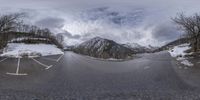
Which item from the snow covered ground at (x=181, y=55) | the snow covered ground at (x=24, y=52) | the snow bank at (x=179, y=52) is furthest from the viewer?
the snow bank at (x=179, y=52)

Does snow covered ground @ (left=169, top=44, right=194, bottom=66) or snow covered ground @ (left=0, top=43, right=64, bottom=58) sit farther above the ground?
snow covered ground @ (left=0, top=43, right=64, bottom=58)

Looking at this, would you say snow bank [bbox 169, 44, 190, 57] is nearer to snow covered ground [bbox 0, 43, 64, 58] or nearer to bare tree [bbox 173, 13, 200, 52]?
bare tree [bbox 173, 13, 200, 52]

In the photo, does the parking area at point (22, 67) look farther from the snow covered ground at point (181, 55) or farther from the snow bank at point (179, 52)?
the snow bank at point (179, 52)

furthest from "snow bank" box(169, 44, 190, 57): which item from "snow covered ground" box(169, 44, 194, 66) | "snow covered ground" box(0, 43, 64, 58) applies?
"snow covered ground" box(0, 43, 64, 58)

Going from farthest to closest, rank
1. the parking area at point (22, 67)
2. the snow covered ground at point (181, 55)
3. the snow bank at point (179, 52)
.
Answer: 1. the snow bank at point (179, 52)
2. the snow covered ground at point (181, 55)
3. the parking area at point (22, 67)

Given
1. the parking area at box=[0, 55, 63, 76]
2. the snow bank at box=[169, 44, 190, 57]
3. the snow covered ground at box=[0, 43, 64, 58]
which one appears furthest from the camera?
the snow bank at box=[169, 44, 190, 57]

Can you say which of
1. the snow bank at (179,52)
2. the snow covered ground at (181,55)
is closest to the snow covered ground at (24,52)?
the snow covered ground at (181,55)

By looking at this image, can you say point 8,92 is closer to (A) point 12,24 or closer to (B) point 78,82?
(B) point 78,82

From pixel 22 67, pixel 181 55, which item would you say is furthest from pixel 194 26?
pixel 22 67

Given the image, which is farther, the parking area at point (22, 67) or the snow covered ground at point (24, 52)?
the snow covered ground at point (24, 52)

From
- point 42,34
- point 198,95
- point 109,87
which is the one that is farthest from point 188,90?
point 42,34

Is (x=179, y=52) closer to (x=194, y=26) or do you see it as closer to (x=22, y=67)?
(x=194, y=26)
